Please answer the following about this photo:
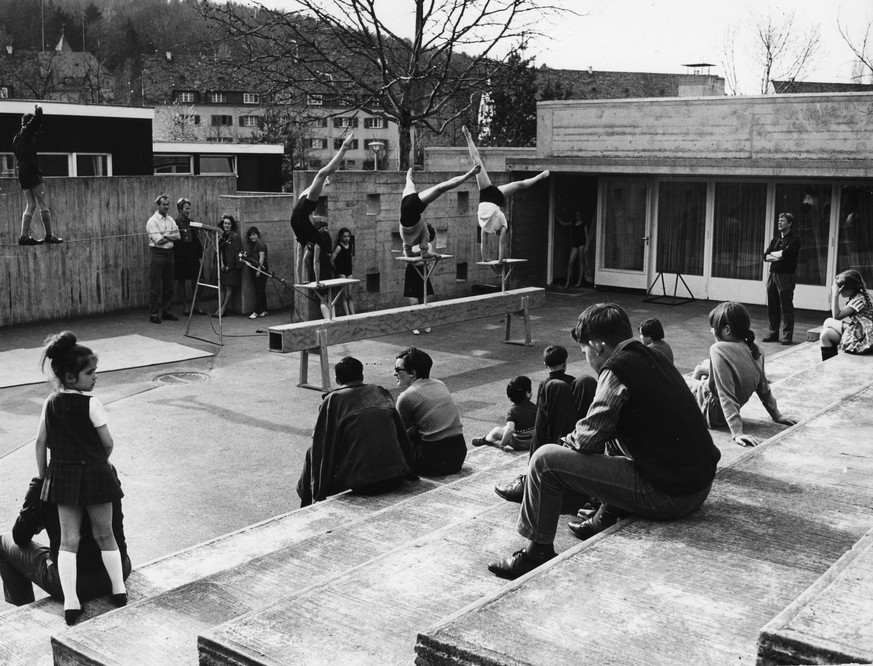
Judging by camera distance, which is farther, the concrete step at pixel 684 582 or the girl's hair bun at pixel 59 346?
the girl's hair bun at pixel 59 346

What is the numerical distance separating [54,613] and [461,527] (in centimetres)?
239

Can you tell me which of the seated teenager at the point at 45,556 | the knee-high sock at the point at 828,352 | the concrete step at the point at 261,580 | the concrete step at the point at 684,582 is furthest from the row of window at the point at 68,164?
the concrete step at the point at 684,582

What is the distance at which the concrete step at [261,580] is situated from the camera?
4746 millimetres

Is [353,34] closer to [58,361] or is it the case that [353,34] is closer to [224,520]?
[224,520]

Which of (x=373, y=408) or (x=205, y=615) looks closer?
(x=205, y=615)

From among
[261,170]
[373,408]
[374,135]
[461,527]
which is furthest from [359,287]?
[374,135]

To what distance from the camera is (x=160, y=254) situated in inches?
687

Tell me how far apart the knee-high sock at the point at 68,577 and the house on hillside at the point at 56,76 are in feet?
193

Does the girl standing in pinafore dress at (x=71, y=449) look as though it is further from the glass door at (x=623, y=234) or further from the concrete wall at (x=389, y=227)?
the glass door at (x=623, y=234)

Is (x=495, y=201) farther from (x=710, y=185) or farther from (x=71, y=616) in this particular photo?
(x=71, y=616)

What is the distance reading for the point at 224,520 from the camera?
8.15 metres

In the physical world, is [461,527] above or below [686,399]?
below

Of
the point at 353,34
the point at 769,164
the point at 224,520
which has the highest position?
the point at 353,34

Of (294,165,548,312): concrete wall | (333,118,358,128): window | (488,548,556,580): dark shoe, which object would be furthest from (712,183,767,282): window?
(488,548,556,580): dark shoe
